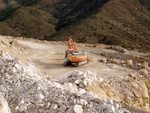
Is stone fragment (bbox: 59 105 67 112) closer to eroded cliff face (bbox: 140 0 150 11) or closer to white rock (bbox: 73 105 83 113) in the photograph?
white rock (bbox: 73 105 83 113)

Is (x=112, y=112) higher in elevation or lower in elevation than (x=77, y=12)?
lower

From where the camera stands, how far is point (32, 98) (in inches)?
273

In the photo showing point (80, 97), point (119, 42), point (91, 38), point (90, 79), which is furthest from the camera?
point (91, 38)

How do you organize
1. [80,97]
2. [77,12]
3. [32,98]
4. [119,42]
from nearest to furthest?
1. [80,97]
2. [32,98]
3. [119,42]
4. [77,12]

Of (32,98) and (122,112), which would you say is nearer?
(122,112)

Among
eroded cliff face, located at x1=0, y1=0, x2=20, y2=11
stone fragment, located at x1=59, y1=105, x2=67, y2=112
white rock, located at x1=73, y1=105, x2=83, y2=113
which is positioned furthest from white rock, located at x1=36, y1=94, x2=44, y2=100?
eroded cliff face, located at x1=0, y1=0, x2=20, y2=11

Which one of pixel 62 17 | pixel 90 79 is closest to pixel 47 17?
pixel 62 17

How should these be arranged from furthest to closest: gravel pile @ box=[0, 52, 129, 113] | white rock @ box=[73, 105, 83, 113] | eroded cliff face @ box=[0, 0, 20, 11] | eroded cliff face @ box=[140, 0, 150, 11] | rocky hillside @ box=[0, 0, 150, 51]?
eroded cliff face @ box=[0, 0, 20, 11] < eroded cliff face @ box=[140, 0, 150, 11] < rocky hillside @ box=[0, 0, 150, 51] < gravel pile @ box=[0, 52, 129, 113] < white rock @ box=[73, 105, 83, 113]

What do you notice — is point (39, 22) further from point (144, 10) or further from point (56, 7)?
point (144, 10)

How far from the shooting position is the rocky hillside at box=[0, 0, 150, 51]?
1748 inches

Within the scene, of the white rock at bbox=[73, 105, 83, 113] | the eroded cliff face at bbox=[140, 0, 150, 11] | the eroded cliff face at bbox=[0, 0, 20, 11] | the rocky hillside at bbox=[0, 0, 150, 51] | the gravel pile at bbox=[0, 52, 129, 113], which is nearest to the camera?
the white rock at bbox=[73, 105, 83, 113]

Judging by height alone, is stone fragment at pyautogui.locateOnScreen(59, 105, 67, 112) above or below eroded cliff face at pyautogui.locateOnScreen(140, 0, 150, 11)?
below

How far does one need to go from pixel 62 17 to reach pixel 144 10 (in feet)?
94.9

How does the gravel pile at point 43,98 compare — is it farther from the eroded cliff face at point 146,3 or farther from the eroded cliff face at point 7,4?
the eroded cliff face at point 7,4
